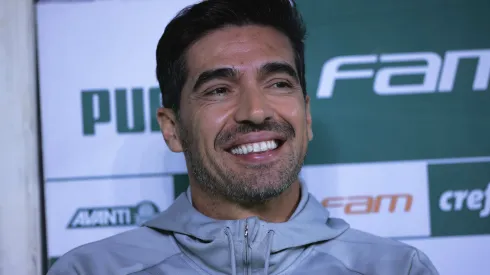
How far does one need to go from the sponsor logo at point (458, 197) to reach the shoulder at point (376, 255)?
1.37 feet

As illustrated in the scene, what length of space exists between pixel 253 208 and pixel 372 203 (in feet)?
1.74

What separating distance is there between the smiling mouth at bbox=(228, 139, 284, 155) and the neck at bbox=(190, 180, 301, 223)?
0.14m

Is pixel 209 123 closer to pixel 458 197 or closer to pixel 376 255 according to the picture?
pixel 376 255

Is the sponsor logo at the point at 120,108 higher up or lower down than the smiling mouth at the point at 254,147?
higher up

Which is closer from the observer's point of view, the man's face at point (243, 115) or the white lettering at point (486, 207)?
Answer: the man's face at point (243, 115)

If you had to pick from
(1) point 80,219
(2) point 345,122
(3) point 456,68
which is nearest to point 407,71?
(3) point 456,68

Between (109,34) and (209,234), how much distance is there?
841 millimetres

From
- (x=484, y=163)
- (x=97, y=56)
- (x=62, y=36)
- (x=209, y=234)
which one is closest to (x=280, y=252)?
(x=209, y=234)

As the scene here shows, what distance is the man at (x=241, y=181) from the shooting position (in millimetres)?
1420

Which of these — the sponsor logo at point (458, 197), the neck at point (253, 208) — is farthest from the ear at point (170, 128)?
the sponsor logo at point (458, 197)

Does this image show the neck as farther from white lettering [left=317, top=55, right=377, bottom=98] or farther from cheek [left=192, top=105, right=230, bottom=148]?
white lettering [left=317, top=55, right=377, bottom=98]

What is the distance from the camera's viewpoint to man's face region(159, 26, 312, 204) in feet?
4.68

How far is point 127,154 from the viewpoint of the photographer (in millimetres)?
1893

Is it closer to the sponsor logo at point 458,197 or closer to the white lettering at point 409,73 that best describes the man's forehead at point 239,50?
the white lettering at point 409,73
